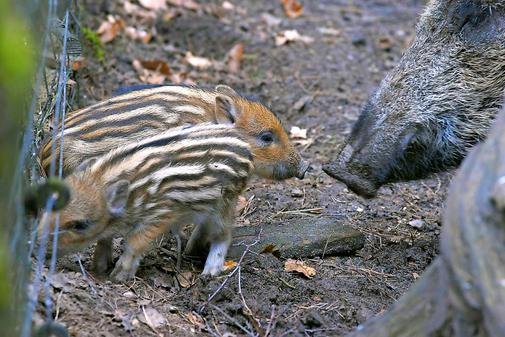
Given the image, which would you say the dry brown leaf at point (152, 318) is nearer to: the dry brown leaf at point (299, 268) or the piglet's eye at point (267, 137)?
the dry brown leaf at point (299, 268)

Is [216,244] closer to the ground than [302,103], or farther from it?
farther from it

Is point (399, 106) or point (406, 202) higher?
point (399, 106)

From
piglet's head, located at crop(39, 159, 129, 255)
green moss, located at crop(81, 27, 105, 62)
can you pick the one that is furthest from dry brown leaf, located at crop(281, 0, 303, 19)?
piglet's head, located at crop(39, 159, 129, 255)

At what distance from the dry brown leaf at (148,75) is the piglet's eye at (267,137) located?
268 centimetres

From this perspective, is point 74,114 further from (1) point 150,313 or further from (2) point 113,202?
(1) point 150,313

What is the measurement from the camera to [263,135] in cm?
496

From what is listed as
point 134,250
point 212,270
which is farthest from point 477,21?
point 134,250

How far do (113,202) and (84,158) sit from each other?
1.92ft

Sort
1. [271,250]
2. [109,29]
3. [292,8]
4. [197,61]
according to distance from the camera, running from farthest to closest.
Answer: [292,8]
[197,61]
[109,29]
[271,250]

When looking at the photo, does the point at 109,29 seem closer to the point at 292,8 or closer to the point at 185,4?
the point at 185,4

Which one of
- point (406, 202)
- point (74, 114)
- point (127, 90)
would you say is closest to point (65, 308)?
point (74, 114)

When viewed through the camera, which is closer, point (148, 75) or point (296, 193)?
point (296, 193)

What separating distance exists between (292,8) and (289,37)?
116cm

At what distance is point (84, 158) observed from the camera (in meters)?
4.56
